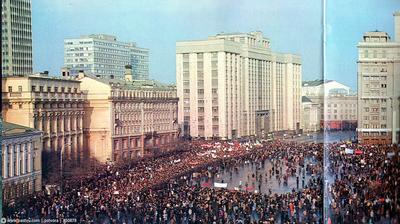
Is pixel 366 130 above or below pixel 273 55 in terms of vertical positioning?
below

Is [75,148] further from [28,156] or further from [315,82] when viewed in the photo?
[315,82]

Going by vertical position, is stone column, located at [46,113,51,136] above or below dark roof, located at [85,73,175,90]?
below

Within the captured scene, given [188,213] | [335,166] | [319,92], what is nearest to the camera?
[188,213]

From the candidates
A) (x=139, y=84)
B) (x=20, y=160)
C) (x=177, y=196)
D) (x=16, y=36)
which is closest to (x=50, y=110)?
(x=20, y=160)

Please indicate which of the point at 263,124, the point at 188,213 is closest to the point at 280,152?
the point at 263,124

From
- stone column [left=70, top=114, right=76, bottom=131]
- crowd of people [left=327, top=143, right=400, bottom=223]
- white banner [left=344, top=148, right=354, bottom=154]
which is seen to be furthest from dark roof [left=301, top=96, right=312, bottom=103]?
stone column [left=70, top=114, right=76, bottom=131]

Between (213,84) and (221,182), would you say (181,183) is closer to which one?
(221,182)

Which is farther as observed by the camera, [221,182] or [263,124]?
[263,124]

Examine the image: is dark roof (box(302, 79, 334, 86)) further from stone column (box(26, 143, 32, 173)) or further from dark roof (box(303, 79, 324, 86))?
stone column (box(26, 143, 32, 173))
